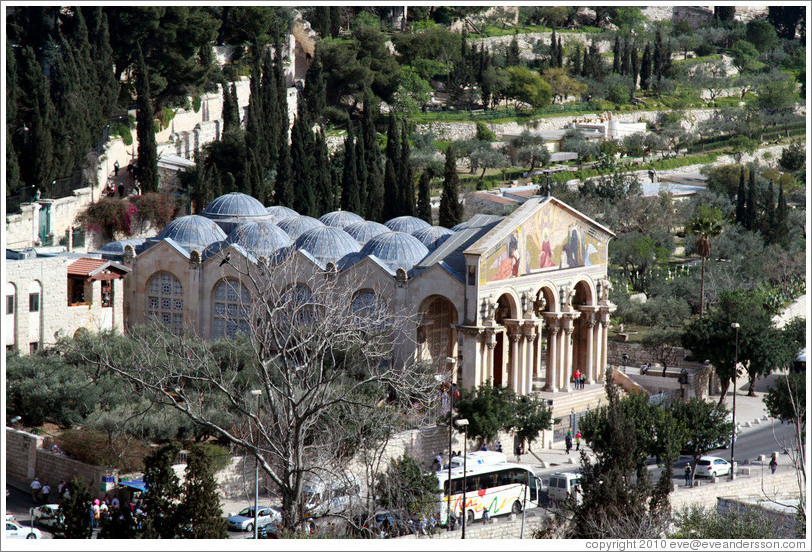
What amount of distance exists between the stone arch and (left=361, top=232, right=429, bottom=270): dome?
2.03 meters

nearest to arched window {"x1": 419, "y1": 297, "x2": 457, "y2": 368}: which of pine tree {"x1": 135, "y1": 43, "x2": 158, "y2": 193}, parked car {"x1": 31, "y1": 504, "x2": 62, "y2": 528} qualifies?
parked car {"x1": 31, "y1": 504, "x2": 62, "y2": 528}

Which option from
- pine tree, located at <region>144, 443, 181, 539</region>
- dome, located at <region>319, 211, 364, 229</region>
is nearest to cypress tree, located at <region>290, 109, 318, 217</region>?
dome, located at <region>319, 211, 364, 229</region>

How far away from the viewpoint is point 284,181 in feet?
237

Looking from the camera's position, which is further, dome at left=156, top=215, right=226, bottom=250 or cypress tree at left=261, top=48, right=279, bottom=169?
cypress tree at left=261, top=48, right=279, bottom=169

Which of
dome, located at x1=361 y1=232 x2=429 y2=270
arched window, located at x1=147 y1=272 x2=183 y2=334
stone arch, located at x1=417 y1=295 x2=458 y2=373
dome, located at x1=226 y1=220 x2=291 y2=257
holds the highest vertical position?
dome, located at x1=226 y1=220 x2=291 y2=257

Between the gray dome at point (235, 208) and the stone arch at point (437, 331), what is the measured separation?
1073 cm

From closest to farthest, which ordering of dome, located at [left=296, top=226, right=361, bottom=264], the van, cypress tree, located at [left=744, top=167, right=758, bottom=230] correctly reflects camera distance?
the van → dome, located at [left=296, top=226, right=361, bottom=264] → cypress tree, located at [left=744, top=167, right=758, bottom=230]

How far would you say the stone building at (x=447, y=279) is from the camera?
54562 mm

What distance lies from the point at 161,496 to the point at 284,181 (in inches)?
1474

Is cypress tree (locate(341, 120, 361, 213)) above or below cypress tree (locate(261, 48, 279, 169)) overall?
below

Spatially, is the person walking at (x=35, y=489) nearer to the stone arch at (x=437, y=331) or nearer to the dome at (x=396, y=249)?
the stone arch at (x=437, y=331)

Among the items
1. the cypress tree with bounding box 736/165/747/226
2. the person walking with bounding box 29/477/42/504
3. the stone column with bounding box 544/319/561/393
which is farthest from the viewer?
the cypress tree with bounding box 736/165/747/226

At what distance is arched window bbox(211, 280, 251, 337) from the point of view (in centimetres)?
5650

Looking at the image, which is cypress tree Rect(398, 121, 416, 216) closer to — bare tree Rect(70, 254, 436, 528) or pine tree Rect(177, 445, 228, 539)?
bare tree Rect(70, 254, 436, 528)
